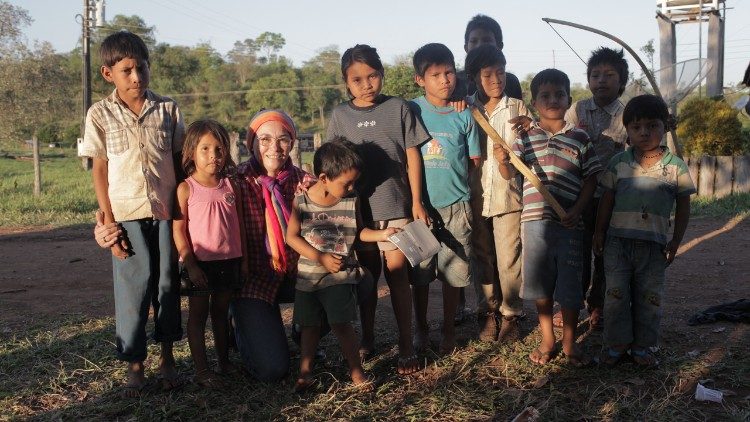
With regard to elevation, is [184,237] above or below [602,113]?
below

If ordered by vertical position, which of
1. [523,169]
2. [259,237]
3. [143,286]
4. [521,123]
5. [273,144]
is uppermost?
[521,123]

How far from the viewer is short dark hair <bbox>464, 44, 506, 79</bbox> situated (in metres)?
4.07

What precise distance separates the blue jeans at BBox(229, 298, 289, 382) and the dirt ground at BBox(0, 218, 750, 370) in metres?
1.11

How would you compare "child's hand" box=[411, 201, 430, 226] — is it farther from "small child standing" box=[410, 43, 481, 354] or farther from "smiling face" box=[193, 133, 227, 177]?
"smiling face" box=[193, 133, 227, 177]

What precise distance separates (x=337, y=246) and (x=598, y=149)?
1848 mm

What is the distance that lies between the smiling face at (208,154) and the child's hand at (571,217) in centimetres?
188

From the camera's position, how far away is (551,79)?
3.84 metres

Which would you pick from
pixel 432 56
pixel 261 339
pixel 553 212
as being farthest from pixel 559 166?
pixel 261 339

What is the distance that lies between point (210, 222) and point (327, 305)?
73 cm

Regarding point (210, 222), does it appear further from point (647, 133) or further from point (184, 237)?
point (647, 133)

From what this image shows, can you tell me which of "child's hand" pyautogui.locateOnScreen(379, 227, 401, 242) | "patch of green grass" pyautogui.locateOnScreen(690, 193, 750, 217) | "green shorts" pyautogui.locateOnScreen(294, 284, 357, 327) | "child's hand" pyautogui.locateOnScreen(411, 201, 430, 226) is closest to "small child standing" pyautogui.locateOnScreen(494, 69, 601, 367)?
"child's hand" pyautogui.locateOnScreen(411, 201, 430, 226)

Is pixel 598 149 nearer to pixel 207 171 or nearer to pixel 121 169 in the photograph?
pixel 207 171

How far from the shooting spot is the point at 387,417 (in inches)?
127

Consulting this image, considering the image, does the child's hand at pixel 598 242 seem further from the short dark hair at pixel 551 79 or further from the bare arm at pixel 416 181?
the bare arm at pixel 416 181
